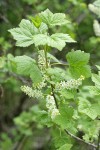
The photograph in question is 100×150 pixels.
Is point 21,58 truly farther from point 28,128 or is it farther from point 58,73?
point 28,128

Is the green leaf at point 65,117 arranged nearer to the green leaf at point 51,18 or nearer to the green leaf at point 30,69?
the green leaf at point 30,69

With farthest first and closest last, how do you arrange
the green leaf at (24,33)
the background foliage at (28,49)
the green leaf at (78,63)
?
the background foliage at (28,49), the green leaf at (78,63), the green leaf at (24,33)

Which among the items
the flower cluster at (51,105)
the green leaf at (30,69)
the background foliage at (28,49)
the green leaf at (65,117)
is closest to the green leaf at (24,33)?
the green leaf at (30,69)

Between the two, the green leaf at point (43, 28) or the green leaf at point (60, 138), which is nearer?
the green leaf at point (43, 28)

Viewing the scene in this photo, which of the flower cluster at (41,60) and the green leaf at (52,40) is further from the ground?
the green leaf at (52,40)

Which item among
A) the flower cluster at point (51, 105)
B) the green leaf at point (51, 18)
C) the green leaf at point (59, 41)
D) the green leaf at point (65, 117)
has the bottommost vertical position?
the green leaf at point (65, 117)

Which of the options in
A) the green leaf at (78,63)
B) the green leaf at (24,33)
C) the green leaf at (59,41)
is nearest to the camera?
the green leaf at (59,41)

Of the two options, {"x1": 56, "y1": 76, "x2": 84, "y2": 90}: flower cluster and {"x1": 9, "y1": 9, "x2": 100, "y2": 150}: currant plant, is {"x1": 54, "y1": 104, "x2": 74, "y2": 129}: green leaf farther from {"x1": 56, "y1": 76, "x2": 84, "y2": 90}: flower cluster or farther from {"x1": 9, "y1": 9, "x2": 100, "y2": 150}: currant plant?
{"x1": 56, "y1": 76, "x2": 84, "y2": 90}: flower cluster
